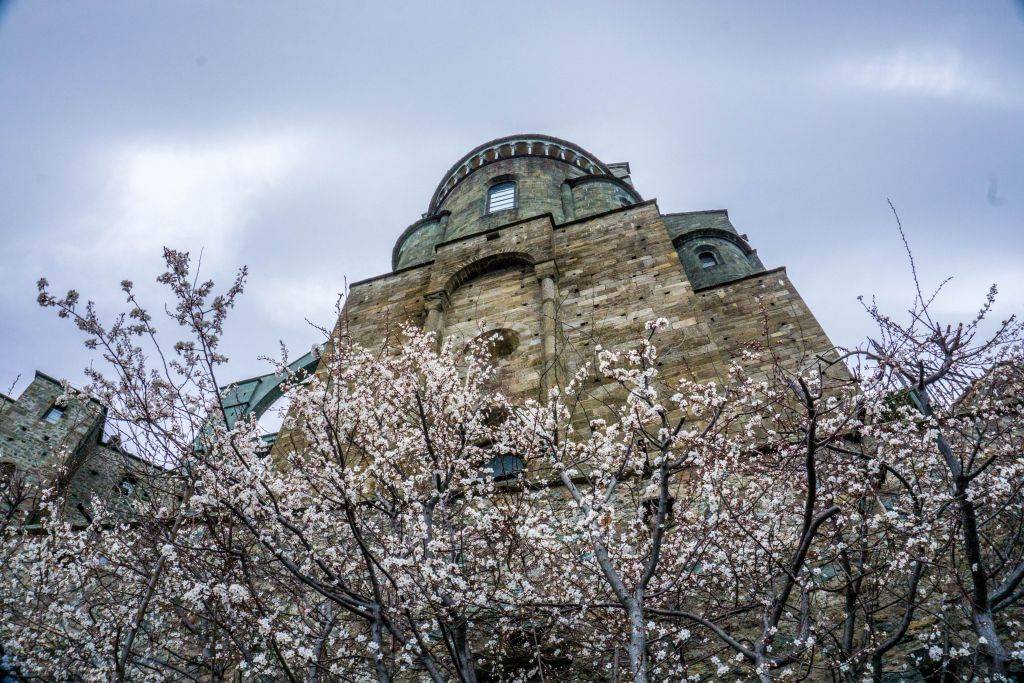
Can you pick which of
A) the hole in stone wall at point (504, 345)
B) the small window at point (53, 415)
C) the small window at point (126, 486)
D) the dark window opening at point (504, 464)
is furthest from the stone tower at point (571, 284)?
the small window at point (53, 415)

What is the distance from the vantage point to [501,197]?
21969 millimetres

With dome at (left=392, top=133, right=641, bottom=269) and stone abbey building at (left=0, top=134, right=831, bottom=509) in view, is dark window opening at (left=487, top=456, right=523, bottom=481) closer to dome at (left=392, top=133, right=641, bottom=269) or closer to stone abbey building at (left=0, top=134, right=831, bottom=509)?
stone abbey building at (left=0, top=134, right=831, bottom=509)

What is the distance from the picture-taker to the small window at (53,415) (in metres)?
18.7

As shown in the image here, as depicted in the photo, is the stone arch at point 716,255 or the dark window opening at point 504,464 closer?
the dark window opening at point 504,464

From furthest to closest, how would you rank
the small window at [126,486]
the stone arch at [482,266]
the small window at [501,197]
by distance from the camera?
1. the small window at [501,197]
2. the stone arch at [482,266]
3. the small window at [126,486]

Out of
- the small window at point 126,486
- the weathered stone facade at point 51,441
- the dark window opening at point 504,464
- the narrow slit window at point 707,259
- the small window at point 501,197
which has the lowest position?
the dark window opening at point 504,464

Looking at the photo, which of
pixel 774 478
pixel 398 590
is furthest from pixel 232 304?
pixel 774 478

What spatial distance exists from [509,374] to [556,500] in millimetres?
4412

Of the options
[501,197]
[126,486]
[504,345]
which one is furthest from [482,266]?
[126,486]

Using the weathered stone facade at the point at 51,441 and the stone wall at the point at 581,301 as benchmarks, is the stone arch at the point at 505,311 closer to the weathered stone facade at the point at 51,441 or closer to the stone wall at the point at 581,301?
the stone wall at the point at 581,301

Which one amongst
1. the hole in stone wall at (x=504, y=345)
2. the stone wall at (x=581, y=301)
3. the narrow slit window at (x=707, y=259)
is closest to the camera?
the stone wall at (x=581, y=301)

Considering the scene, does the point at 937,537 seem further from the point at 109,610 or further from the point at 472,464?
the point at 109,610

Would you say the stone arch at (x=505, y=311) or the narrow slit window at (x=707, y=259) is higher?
the narrow slit window at (x=707, y=259)

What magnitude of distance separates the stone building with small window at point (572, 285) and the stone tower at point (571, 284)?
41mm
